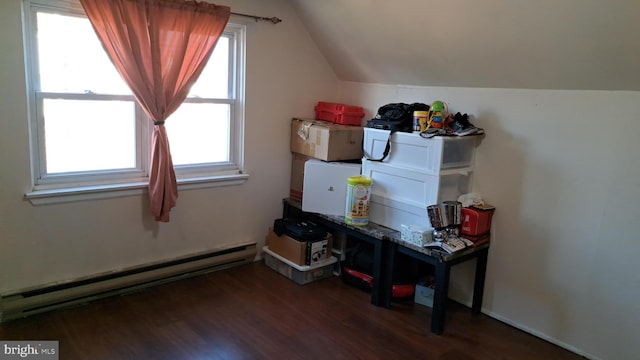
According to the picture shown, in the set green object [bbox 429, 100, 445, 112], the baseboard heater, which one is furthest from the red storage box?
the baseboard heater

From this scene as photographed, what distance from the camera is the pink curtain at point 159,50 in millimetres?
2898

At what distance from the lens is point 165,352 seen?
8.48 feet

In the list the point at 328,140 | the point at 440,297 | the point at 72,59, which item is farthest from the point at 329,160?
the point at 72,59

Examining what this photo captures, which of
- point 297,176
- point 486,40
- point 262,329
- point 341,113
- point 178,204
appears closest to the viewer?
point 486,40

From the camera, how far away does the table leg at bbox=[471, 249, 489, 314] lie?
10.4ft

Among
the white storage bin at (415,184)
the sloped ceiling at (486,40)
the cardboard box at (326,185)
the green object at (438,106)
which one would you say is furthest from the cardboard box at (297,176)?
the green object at (438,106)

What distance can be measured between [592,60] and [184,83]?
248 centimetres

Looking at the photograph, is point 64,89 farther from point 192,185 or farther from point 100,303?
point 100,303

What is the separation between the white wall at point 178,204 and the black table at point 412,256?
794 millimetres

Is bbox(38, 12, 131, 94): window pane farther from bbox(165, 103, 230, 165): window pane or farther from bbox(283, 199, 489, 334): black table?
bbox(283, 199, 489, 334): black table

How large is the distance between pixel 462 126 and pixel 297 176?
1.47m

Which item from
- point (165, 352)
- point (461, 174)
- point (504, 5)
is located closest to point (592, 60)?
point (504, 5)

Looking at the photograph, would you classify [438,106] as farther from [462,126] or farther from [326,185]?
[326,185]

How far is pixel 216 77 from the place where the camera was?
3.58 meters
